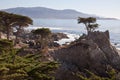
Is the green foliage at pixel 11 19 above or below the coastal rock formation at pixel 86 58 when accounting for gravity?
above

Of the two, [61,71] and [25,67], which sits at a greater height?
[25,67]

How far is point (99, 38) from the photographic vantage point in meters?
45.3

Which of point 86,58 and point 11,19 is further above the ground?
point 11,19

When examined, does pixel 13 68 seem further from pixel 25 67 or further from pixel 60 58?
pixel 60 58

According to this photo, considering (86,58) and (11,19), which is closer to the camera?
(86,58)

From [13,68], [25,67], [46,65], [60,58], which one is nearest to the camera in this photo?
[13,68]

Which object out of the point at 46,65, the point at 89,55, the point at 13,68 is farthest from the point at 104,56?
the point at 13,68

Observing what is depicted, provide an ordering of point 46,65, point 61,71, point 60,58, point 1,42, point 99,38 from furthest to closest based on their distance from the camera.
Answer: point 99,38, point 60,58, point 61,71, point 1,42, point 46,65

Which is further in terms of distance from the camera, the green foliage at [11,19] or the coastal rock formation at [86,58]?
the green foliage at [11,19]

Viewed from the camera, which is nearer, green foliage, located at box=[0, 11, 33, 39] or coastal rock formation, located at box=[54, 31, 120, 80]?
Result: coastal rock formation, located at box=[54, 31, 120, 80]

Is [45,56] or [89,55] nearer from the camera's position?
[45,56]

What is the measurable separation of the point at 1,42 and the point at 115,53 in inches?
735

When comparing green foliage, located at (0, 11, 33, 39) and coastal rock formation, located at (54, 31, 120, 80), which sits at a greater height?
green foliage, located at (0, 11, 33, 39)

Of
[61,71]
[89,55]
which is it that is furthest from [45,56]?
[89,55]
